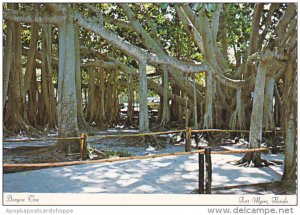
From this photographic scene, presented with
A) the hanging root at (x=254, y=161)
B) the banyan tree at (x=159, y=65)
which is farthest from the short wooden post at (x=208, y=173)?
the hanging root at (x=254, y=161)

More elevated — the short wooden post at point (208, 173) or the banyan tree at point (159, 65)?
the banyan tree at point (159, 65)

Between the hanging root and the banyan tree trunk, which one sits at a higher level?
the banyan tree trunk

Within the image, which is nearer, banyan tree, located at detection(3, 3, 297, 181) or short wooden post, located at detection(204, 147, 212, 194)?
short wooden post, located at detection(204, 147, 212, 194)

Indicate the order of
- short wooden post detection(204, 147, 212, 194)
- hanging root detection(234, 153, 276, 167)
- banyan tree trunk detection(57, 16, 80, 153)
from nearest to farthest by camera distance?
short wooden post detection(204, 147, 212, 194), hanging root detection(234, 153, 276, 167), banyan tree trunk detection(57, 16, 80, 153)

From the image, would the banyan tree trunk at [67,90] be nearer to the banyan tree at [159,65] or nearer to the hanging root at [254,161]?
the banyan tree at [159,65]

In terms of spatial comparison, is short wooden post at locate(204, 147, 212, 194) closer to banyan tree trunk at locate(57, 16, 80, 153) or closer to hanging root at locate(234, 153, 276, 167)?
hanging root at locate(234, 153, 276, 167)

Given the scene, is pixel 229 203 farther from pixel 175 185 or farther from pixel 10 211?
pixel 10 211

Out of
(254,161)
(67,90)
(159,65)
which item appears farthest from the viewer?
(159,65)

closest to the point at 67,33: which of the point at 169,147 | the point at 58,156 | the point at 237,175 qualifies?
the point at 58,156

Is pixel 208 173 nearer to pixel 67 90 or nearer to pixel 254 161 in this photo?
pixel 254 161

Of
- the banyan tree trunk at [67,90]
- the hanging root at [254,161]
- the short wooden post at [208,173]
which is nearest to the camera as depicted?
→ the short wooden post at [208,173]

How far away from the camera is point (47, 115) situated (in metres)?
7.26

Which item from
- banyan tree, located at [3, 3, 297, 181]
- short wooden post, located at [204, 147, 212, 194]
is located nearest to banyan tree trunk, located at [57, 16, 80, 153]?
banyan tree, located at [3, 3, 297, 181]

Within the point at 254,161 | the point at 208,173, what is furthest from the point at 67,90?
the point at 208,173
